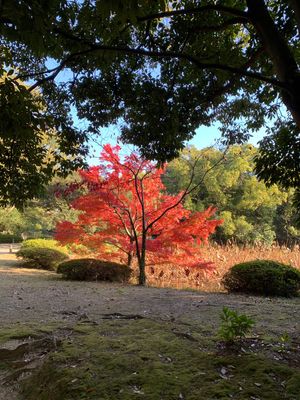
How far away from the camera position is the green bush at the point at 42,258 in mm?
12297

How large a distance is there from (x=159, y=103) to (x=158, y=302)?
3.36 m

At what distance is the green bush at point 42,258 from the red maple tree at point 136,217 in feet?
9.80

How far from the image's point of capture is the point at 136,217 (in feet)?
32.4

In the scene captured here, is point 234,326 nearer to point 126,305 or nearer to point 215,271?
point 126,305

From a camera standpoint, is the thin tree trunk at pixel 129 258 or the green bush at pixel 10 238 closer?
the thin tree trunk at pixel 129 258

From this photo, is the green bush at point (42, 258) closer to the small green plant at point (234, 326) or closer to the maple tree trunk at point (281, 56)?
the small green plant at point (234, 326)

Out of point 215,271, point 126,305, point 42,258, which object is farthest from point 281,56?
point 42,258

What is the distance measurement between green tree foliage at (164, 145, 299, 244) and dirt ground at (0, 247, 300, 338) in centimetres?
1310

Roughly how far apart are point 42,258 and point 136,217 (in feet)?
14.2

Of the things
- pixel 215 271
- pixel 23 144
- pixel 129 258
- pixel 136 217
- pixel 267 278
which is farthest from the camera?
pixel 215 271

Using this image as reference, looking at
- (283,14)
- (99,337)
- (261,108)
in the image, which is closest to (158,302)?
(99,337)

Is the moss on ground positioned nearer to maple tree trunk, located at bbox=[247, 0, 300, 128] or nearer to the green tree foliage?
A: maple tree trunk, located at bbox=[247, 0, 300, 128]

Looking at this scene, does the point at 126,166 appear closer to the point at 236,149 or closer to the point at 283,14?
the point at 283,14

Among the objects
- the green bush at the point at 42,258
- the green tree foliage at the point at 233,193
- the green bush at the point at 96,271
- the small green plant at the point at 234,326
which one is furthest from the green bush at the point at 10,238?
the small green plant at the point at 234,326
